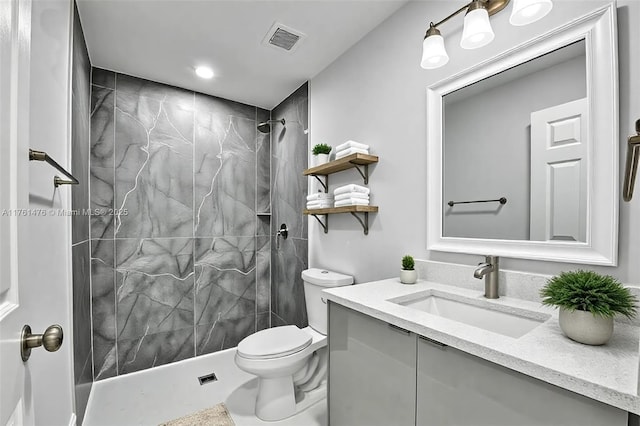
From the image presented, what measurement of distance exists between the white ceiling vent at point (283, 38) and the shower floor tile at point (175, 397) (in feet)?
7.93

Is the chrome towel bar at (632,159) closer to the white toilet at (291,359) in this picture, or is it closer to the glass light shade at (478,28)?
the glass light shade at (478,28)

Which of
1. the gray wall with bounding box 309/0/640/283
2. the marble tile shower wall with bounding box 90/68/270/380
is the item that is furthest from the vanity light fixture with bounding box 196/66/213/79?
the gray wall with bounding box 309/0/640/283

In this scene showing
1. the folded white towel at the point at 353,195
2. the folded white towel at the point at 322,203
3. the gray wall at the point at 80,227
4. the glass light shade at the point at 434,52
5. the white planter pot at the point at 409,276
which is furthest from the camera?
the folded white towel at the point at 322,203

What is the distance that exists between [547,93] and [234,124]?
247 centimetres

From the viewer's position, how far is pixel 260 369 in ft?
5.60

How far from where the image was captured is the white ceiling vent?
1863 millimetres

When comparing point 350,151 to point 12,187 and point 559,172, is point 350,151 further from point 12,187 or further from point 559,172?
point 12,187

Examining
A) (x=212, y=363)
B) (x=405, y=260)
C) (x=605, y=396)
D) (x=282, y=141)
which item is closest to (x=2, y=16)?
(x=605, y=396)

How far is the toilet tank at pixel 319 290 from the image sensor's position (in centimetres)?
197

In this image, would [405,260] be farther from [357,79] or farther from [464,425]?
[357,79]

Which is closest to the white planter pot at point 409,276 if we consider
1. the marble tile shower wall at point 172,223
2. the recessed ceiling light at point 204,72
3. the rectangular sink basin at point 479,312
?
the rectangular sink basin at point 479,312

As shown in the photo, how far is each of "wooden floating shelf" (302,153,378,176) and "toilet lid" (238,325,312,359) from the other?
1118 mm

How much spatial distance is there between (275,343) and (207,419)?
1.97 feet

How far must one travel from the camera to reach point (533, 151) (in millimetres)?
1182
